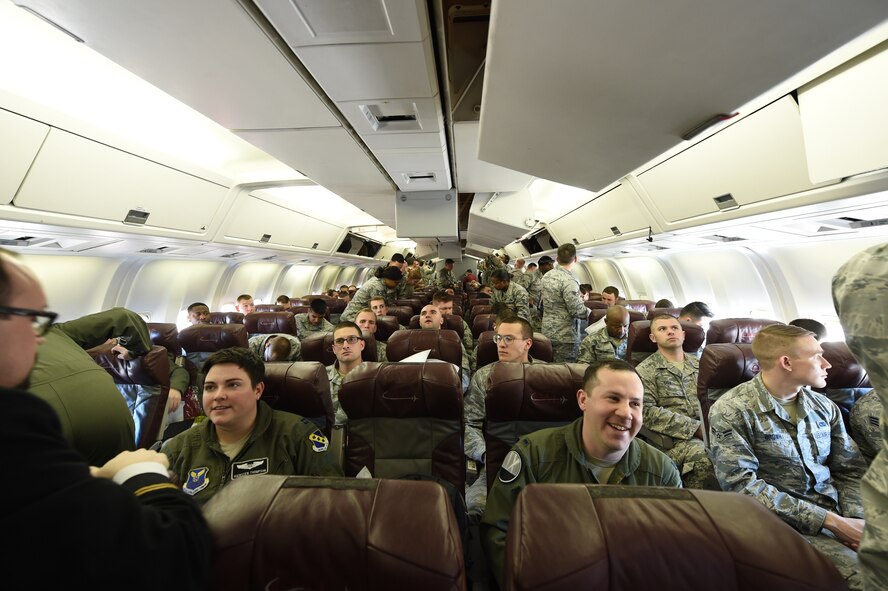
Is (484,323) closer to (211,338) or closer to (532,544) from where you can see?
(211,338)

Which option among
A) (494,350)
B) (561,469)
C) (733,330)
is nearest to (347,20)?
(561,469)

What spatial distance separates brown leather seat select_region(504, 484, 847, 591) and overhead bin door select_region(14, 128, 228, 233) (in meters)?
4.33

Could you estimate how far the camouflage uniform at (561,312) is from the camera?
5148 mm

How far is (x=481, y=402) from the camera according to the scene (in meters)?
2.93

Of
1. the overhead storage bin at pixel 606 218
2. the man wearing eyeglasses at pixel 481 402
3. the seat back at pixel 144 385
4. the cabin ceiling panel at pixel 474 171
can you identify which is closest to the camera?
the man wearing eyeglasses at pixel 481 402

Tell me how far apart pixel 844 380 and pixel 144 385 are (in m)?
6.16

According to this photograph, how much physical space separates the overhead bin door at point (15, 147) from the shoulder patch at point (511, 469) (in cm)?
413

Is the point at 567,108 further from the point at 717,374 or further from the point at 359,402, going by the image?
the point at 717,374

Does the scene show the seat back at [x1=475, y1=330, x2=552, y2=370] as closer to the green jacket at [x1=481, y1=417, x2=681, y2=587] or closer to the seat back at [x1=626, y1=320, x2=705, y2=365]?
the seat back at [x1=626, y1=320, x2=705, y2=365]

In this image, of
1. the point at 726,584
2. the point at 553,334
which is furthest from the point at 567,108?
the point at 553,334

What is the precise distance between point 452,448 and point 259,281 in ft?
36.5

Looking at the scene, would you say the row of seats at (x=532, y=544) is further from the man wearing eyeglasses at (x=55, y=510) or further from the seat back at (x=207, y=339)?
the seat back at (x=207, y=339)

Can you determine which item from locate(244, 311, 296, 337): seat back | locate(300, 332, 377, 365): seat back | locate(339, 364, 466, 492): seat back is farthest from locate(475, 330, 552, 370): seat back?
locate(244, 311, 296, 337): seat back

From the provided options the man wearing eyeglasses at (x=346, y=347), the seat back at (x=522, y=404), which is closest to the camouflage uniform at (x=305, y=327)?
the man wearing eyeglasses at (x=346, y=347)
